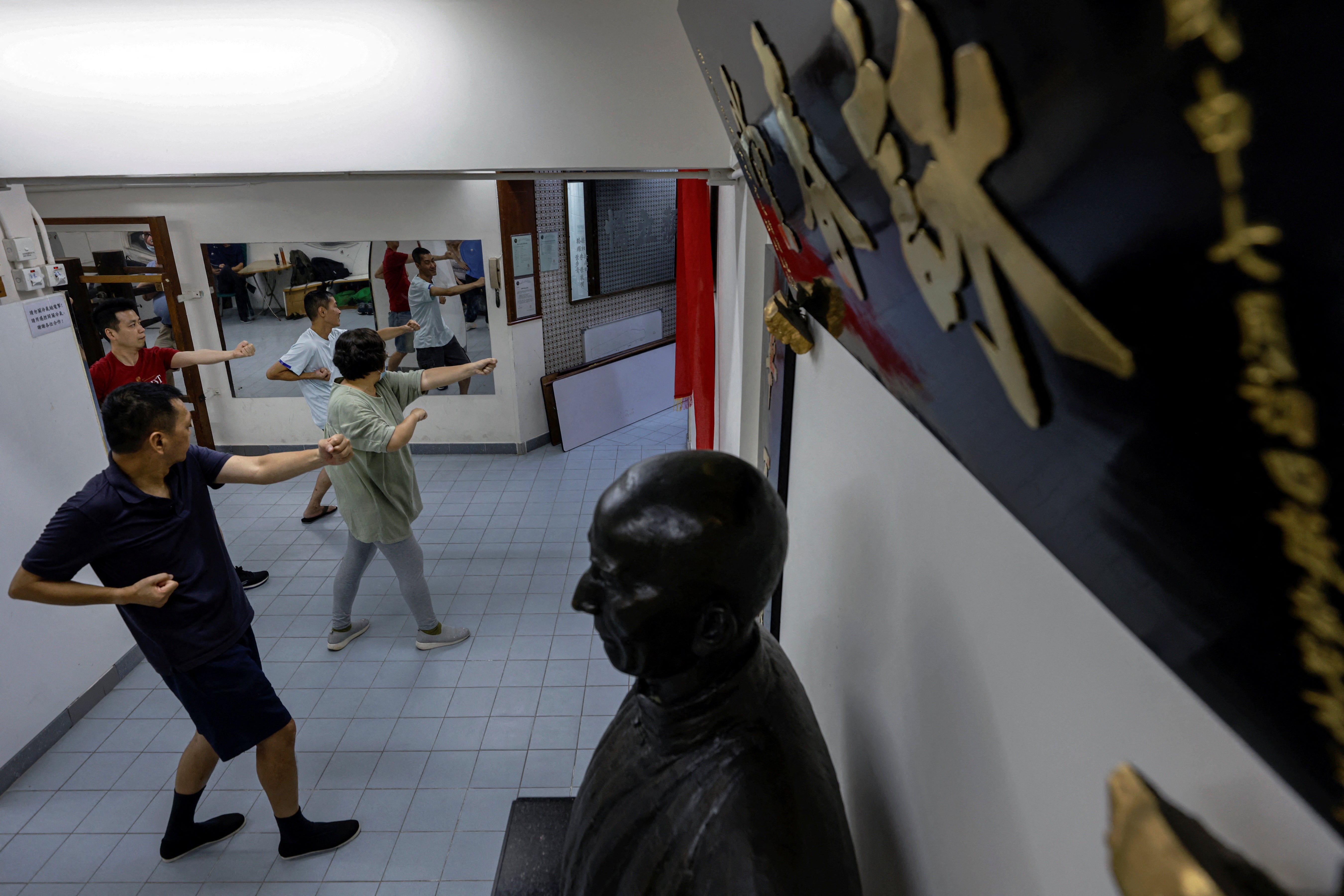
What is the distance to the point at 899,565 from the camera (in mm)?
994

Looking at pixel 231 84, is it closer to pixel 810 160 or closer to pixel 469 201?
pixel 810 160

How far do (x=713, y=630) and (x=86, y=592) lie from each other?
2.31 meters

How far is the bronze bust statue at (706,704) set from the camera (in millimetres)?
876

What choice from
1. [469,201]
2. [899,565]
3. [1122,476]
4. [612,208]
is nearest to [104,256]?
[469,201]

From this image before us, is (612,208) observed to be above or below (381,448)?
above

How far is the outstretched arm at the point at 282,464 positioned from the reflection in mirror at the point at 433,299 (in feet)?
9.95

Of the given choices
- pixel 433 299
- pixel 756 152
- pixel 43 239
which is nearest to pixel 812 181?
pixel 756 152

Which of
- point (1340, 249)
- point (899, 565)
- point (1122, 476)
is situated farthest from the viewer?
point (899, 565)

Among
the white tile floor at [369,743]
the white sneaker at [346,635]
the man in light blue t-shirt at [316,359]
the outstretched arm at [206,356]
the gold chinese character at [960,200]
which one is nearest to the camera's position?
the gold chinese character at [960,200]

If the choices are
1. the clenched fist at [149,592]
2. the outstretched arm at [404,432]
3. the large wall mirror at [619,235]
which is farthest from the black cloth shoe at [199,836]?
the large wall mirror at [619,235]

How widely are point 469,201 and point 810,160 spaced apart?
5703 mm

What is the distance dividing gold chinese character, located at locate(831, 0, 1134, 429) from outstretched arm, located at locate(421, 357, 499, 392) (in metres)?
3.47

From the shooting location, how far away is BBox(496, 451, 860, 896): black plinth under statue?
0.88m

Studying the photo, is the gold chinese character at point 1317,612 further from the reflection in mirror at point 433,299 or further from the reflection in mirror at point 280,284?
the reflection in mirror at point 280,284
